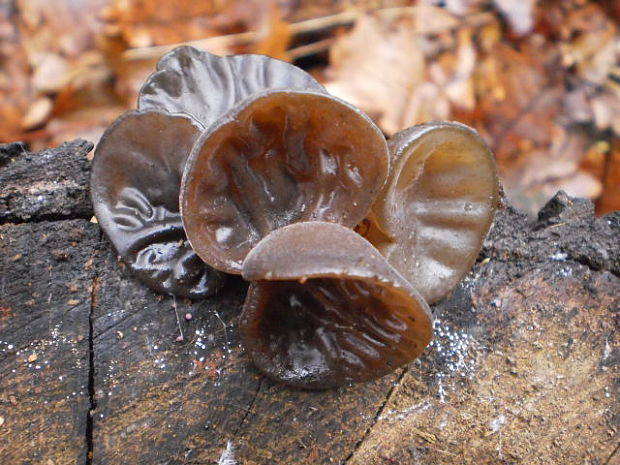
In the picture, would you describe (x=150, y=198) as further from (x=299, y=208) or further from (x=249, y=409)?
(x=249, y=409)

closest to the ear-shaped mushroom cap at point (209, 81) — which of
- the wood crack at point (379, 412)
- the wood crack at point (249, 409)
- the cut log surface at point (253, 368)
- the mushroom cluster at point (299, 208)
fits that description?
the mushroom cluster at point (299, 208)

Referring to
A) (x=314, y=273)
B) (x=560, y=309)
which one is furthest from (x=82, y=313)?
(x=560, y=309)

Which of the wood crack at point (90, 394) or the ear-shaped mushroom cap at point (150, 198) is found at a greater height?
the ear-shaped mushroom cap at point (150, 198)

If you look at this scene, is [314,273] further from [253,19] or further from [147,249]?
[253,19]

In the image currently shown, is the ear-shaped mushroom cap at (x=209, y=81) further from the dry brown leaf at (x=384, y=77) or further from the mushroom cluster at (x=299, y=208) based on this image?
the dry brown leaf at (x=384, y=77)

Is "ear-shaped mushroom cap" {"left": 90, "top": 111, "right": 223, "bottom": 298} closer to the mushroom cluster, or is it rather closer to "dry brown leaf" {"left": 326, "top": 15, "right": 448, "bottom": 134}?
the mushroom cluster

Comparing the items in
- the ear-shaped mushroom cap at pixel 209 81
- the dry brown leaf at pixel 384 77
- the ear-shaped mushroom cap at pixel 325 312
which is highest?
the ear-shaped mushroom cap at pixel 209 81

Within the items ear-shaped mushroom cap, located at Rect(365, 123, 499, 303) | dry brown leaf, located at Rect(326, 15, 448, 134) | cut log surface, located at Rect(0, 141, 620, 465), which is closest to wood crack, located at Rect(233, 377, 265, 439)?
cut log surface, located at Rect(0, 141, 620, 465)
